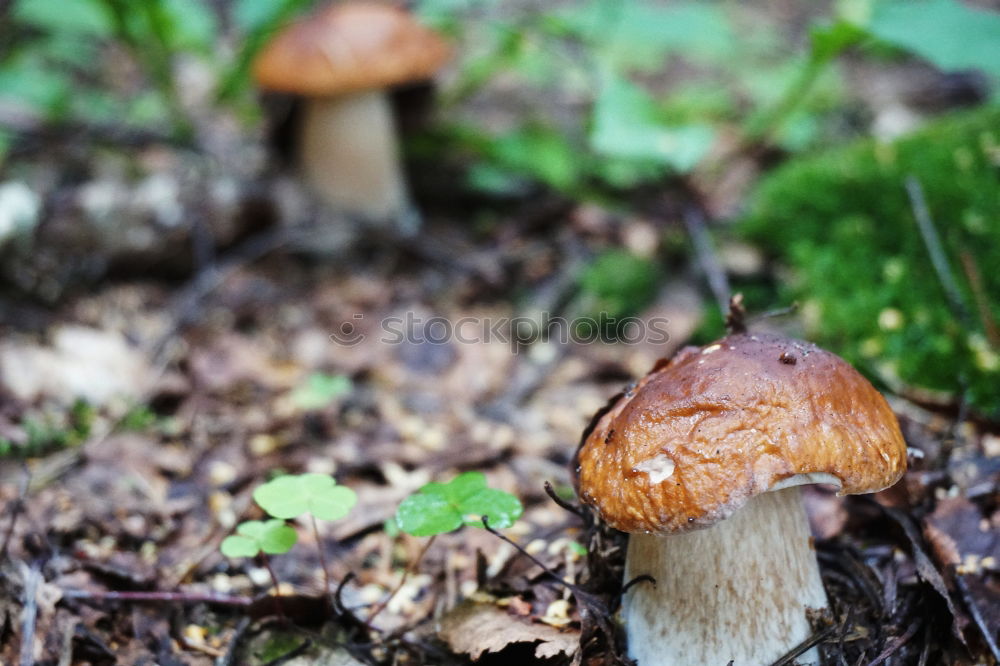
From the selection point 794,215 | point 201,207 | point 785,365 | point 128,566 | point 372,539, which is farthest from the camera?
point 201,207

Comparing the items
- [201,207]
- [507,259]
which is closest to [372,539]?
[507,259]

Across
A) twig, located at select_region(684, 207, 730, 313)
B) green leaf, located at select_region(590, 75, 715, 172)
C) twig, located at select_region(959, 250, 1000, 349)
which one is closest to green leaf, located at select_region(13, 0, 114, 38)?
green leaf, located at select_region(590, 75, 715, 172)

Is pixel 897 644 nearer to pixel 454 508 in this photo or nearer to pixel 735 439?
pixel 735 439

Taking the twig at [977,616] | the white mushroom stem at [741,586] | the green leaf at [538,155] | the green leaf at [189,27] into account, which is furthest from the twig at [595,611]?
the green leaf at [189,27]

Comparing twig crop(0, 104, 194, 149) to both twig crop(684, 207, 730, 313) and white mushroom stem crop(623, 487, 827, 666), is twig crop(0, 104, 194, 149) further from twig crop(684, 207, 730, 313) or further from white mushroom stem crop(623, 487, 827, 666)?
white mushroom stem crop(623, 487, 827, 666)

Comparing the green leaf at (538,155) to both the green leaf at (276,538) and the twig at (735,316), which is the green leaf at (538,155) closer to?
the twig at (735,316)

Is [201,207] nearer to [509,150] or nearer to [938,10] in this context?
[509,150]

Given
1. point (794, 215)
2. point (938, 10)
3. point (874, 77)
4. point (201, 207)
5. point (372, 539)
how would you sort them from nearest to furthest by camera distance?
point (372, 539) → point (938, 10) → point (794, 215) → point (201, 207) → point (874, 77)
